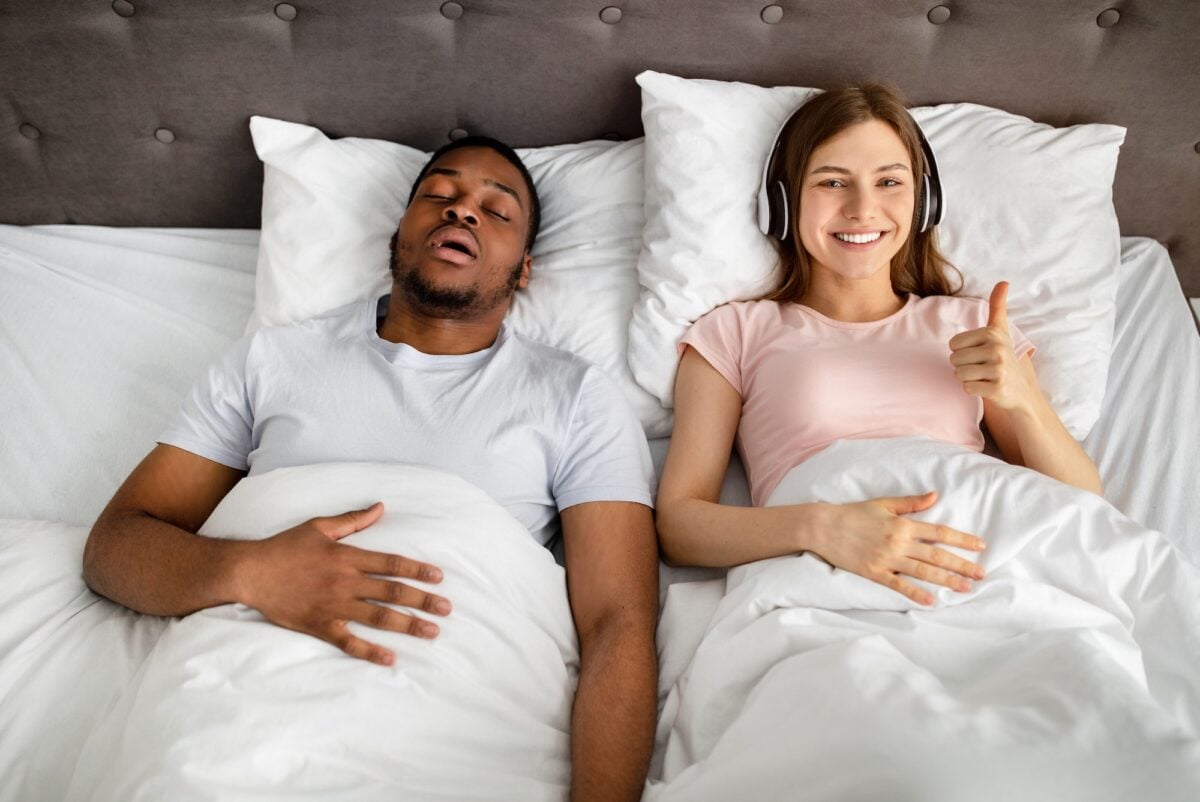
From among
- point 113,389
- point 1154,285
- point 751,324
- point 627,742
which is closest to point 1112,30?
point 1154,285

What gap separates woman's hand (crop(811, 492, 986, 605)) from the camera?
1.12m

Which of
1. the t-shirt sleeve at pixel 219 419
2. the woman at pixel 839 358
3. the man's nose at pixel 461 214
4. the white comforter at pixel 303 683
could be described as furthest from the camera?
the man's nose at pixel 461 214

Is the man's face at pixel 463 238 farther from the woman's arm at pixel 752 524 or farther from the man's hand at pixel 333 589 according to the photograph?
the man's hand at pixel 333 589

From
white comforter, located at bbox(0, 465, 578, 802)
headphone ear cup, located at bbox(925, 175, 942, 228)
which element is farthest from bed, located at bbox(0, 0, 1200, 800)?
headphone ear cup, located at bbox(925, 175, 942, 228)

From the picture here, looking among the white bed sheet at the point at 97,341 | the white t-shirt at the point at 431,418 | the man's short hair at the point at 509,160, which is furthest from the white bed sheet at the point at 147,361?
the man's short hair at the point at 509,160

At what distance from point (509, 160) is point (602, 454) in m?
0.65

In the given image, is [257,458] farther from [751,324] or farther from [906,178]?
[906,178]

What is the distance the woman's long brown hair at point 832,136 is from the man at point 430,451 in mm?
432

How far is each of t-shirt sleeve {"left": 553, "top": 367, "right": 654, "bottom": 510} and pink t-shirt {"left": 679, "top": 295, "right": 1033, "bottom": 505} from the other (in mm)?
178

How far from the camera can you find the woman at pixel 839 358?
1.32 meters

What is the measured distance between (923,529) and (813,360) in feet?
1.27

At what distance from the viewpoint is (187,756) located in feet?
3.16

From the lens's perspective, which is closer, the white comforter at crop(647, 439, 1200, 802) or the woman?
the white comforter at crop(647, 439, 1200, 802)

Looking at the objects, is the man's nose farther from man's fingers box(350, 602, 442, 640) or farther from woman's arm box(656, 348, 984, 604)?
man's fingers box(350, 602, 442, 640)
